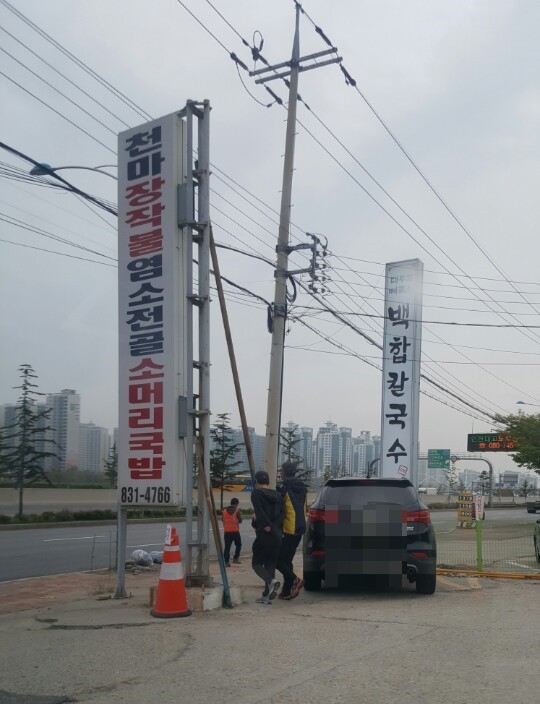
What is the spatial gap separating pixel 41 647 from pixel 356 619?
3.14m

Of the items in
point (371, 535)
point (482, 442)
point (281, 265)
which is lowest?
point (482, 442)

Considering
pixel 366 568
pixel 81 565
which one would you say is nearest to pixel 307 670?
pixel 366 568

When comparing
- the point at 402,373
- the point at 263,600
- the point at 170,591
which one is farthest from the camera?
the point at 402,373

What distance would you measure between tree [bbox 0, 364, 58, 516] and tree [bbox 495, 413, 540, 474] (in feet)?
69.0

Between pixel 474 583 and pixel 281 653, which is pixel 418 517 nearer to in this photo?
pixel 474 583

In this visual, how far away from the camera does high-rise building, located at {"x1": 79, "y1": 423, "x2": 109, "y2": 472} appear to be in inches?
1688

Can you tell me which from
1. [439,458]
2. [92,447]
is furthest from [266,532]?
[439,458]

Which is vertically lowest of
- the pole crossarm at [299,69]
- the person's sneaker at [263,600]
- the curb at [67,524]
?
the curb at [67,524]

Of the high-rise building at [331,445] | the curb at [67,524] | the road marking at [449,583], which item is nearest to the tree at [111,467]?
the curb at [67,524]

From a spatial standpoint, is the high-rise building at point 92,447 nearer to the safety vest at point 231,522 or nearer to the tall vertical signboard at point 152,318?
the safety vest at point 231,522

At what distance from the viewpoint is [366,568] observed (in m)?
9.51

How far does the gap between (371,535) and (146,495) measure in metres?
2.76

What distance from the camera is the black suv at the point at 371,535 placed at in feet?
31.2

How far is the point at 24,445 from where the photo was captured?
1232 inches
